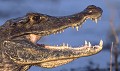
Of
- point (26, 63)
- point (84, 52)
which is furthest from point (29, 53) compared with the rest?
point (84, 52)

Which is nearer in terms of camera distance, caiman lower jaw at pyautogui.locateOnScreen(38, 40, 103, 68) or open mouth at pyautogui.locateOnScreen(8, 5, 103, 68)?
caiman lower jaw at pyautogui.locateOnScreen(38, 40, 103, 68)

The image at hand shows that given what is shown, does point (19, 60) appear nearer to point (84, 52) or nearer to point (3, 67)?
point (3, 67)

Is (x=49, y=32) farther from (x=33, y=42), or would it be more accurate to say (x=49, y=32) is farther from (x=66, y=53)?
(x=66, y=53)

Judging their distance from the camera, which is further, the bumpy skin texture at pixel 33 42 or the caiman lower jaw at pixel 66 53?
the bumpy skin texture at pixel 33 42

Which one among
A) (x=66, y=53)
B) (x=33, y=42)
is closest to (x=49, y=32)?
(x=33, y=42)

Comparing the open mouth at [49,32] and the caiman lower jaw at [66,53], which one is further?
the open mouth at [49,32]

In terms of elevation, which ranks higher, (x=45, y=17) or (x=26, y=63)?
(x=45, y=17)
